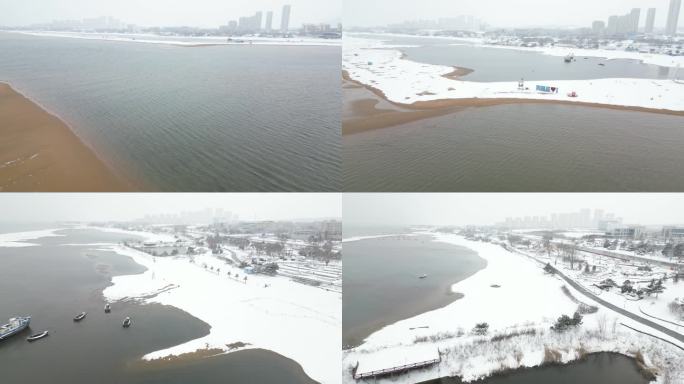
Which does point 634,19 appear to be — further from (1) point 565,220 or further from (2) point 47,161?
(2) point 47,161

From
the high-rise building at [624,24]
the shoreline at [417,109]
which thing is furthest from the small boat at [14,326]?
the high-rise building at [624,24]

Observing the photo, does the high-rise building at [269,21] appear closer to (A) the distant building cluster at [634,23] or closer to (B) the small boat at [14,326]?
(B) the small boat at [14,326]

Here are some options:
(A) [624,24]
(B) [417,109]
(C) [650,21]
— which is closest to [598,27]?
(A) [624,24]

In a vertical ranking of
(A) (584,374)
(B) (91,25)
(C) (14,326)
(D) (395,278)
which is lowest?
(A) (584,374)

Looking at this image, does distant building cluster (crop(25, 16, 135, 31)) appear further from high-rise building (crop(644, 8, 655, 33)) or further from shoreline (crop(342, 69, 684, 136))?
high-rise building (crop(644, 8, 655, 33))

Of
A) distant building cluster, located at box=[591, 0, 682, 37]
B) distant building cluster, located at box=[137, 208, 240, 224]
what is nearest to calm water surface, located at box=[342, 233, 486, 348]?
distant building cluster, located at box=[137, 208, 240, 224]
